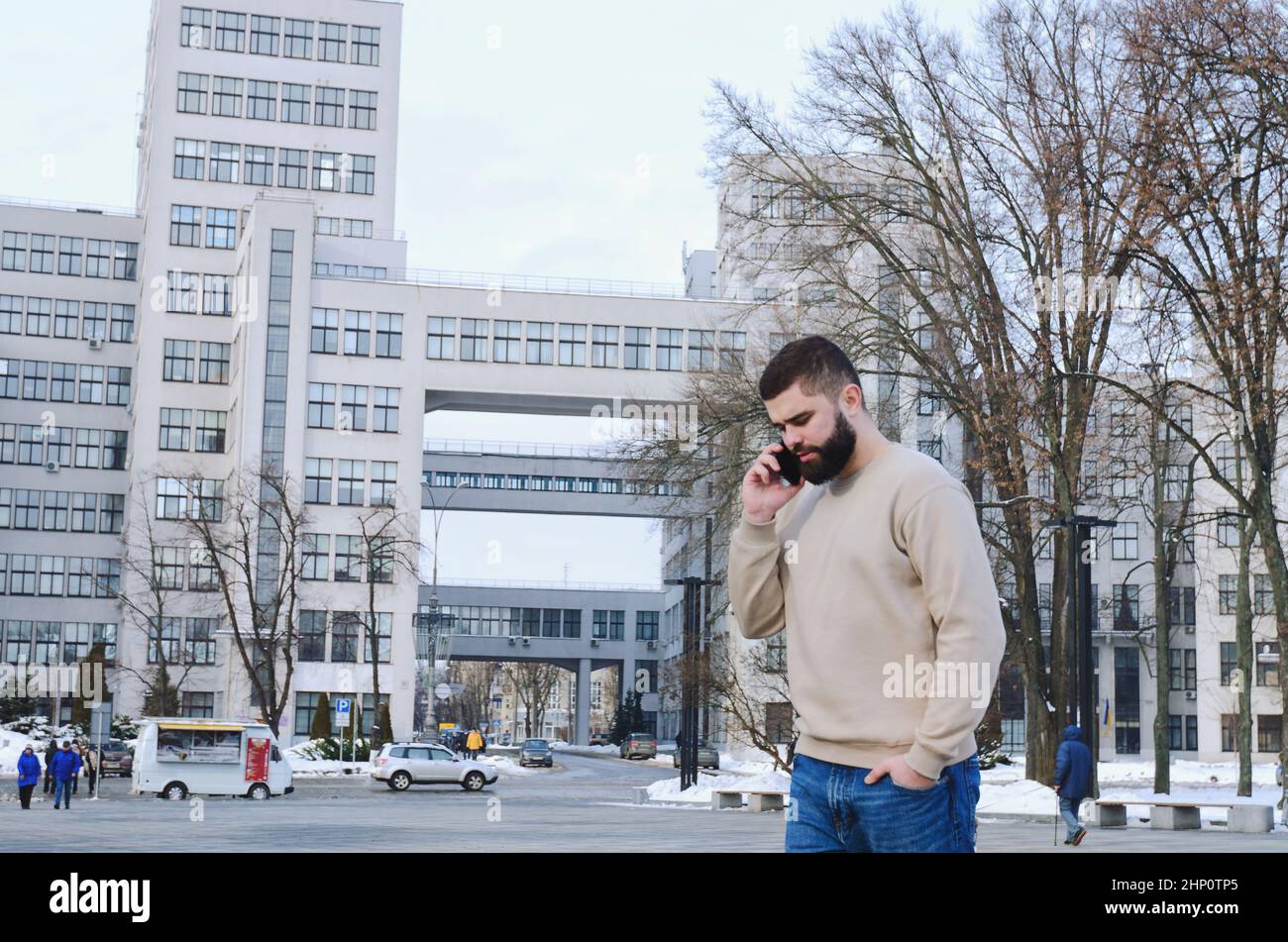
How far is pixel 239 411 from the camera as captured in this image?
78.2 metres

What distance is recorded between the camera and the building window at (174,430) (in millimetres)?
82062

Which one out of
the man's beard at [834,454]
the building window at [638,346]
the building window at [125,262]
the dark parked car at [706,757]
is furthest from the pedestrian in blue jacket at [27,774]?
the building window at [125,262]

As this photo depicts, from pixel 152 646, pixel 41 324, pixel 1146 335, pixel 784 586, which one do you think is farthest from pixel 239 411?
pixel 784 586

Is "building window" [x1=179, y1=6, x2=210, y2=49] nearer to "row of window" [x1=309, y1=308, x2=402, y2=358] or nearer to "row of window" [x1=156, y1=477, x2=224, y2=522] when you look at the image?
"row of window" [x1=309, y1=308, x2=402, y2=358]

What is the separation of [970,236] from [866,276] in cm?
383

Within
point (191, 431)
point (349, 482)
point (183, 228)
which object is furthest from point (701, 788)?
point (183, 228)

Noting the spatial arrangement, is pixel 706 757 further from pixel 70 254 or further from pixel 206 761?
pixel 70 254

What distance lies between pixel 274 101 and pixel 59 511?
80.2 feet

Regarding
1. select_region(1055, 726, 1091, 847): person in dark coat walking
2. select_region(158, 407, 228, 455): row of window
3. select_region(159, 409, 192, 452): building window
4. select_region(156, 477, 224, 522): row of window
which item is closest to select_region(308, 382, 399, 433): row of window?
select_region(156, 477, 224, 522): row of window

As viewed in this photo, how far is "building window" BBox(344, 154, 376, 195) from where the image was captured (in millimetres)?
88312

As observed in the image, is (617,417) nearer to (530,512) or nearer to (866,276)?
(530,512)

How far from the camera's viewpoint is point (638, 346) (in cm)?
8156

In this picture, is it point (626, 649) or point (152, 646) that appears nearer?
point (152, 646)
